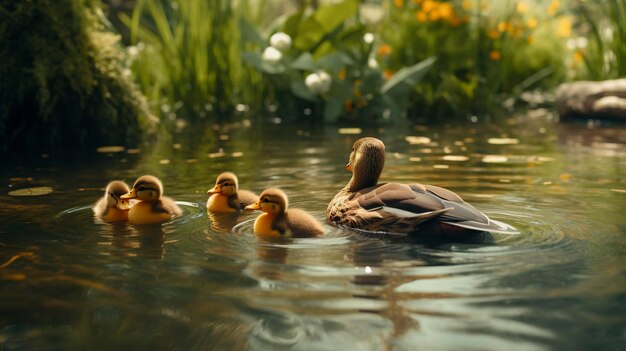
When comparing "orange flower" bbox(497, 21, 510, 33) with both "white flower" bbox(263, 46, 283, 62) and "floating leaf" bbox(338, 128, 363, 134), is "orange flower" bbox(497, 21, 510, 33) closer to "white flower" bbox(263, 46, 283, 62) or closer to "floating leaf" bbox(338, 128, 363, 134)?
"floating leaf" bbox(338, 128, 363, 134)

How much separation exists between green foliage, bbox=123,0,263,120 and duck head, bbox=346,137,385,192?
7154 mm

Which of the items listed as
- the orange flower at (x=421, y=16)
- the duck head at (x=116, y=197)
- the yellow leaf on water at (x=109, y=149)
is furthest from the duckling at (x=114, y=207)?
the orange flower at (x=421, y=16)

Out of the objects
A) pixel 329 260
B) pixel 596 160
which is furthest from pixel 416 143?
pixel 329 260

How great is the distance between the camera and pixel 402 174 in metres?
7.31

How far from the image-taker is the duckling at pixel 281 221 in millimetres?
4980

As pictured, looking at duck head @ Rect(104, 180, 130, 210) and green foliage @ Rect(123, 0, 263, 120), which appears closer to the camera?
duck head @ Rect(104, 180, 130, 210)

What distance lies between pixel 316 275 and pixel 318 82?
7.49 metres

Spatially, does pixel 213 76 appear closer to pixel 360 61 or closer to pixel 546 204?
pixel 360 61

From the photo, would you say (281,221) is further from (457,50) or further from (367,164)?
(457,50)

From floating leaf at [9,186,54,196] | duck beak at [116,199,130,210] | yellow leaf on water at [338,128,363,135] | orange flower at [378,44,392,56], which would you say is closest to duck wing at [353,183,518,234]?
duck beak at [116,199,130,210]

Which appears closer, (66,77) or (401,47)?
(66,77)

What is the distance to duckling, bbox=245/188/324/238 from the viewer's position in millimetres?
4980

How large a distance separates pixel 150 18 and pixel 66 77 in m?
9.28

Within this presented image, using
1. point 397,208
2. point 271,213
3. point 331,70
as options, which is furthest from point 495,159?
point 331,70
